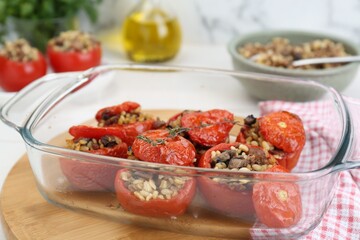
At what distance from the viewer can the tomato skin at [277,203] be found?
0.99 m

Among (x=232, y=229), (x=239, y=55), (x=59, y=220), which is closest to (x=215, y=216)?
(x=232, y=229)

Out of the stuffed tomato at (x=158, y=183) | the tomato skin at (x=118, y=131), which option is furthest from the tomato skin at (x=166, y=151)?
the tomato skin at (x=118, y=131)

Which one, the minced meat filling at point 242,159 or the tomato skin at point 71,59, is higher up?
the minced meat filling at point 242,159

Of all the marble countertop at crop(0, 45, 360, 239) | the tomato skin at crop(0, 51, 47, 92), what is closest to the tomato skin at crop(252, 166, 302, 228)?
the marble countertop at crop(0, 45, 360, 239)

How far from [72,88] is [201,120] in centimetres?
32

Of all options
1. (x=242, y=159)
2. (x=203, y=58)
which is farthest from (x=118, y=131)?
(x=203, y=58)

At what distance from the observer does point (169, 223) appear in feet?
3.46

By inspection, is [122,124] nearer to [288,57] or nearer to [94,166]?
[94,166]

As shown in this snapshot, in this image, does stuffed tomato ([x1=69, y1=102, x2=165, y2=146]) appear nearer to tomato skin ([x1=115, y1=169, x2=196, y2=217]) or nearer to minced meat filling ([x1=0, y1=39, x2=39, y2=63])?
tomato skin ([x1=115, y1=169, x2=196, y2=217])

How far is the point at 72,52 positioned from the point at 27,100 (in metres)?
0.35

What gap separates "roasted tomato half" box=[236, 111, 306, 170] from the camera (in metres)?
1.16

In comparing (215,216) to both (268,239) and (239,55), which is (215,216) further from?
(239,55)

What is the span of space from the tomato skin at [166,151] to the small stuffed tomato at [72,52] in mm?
815

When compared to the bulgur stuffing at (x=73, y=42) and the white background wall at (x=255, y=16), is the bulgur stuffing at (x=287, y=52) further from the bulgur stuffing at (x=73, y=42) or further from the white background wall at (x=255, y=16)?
the bulgur stuffing at (x=73, y=42)
